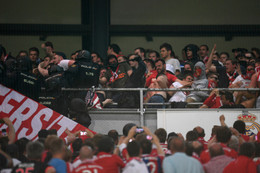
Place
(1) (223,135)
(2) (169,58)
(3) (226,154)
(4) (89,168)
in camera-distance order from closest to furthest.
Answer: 1. (4) (89,168)
2. (3) (226,154)
3. (1) (223,135)
4. (2) (169,58)

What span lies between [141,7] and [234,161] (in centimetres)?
1393

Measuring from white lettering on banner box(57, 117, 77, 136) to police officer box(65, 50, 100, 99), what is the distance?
2.59 ft

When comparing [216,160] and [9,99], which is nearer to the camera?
[216,160]

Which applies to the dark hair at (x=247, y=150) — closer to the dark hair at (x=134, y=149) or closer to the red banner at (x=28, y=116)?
the dark hair at (x=134, y=149)

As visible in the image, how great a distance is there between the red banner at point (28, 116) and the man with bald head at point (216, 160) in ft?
14.6

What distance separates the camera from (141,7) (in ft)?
69.2

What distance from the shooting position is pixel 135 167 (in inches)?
305

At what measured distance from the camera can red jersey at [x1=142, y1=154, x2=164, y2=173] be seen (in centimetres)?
802

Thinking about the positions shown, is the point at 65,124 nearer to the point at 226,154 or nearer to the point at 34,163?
the point at 34,163

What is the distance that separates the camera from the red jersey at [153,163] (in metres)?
8.02

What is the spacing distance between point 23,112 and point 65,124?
986mm

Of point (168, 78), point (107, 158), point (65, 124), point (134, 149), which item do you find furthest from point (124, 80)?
point (107, 158)

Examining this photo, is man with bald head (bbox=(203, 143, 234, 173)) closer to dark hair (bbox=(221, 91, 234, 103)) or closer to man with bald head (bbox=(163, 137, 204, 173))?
man with bald head (bbox=(163, 137, 204, 173))

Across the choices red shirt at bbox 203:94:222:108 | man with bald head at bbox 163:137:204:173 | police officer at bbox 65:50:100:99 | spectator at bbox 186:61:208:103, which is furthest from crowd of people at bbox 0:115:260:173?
spectator at bbox 186:61:208:103
